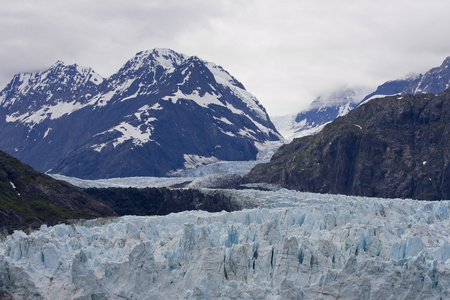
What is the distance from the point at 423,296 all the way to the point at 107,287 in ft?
106

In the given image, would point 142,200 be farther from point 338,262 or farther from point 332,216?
point 338,262

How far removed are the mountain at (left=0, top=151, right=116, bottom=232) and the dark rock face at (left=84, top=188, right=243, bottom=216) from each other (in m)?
12.1

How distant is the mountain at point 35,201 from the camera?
133175 mm

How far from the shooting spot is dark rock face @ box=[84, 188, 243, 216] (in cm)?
18038

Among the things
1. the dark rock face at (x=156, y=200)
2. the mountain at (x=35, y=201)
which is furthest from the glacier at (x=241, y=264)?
the dark rock face at (x=156, y=200)

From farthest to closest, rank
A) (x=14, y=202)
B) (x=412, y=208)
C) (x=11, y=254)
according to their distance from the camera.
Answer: (x=14, y=202), (x=412, y=208), (x=11, y=254)

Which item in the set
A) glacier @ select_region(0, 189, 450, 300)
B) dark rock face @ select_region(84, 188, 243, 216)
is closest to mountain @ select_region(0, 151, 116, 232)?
dark rock face @ select_region(84, 188, 243, 216)

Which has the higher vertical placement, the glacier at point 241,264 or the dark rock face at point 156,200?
the dark rock face at point 156,200

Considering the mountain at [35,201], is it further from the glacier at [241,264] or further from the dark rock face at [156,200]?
the glacier at [241,264]

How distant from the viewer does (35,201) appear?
490 ft

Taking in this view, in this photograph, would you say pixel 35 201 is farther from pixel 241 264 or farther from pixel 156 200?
pixel 241 264

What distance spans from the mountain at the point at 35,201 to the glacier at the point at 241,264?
37606 mm

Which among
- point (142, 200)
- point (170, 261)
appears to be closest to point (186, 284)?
point (170, 261)

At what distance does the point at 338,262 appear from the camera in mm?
82188
